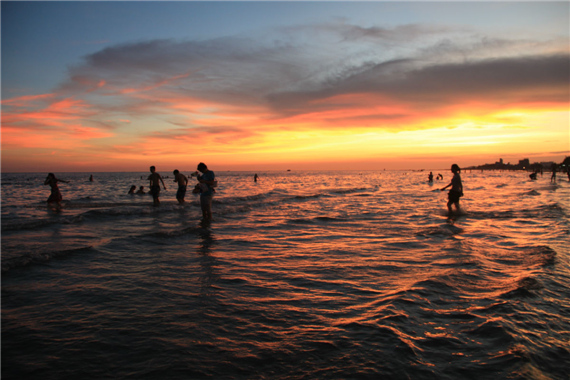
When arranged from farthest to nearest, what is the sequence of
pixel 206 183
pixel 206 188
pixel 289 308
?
1. pixel 206 188
2. pixel 206 183
3. pixel 289 308

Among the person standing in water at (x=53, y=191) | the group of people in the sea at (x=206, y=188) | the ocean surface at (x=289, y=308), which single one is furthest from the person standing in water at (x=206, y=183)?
the person standing in water at (x=53, y=191)

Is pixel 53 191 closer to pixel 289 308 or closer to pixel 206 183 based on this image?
pixel 206 183

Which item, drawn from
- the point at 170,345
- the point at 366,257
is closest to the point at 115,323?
the point at 170,345

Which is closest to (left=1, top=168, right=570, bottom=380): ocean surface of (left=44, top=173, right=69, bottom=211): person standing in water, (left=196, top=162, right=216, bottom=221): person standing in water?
(left=196, top=162, right=216, bottom=221): person standing in water

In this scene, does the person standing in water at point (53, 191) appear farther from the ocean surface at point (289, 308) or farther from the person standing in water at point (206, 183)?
the person standing in water at point (206, 183)

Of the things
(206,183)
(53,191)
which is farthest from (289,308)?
(53,191)

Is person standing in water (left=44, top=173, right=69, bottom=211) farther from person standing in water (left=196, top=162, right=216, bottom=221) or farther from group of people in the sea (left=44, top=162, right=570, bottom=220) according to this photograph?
person standing in water (left=196, top=162, right=216, bottom=221)

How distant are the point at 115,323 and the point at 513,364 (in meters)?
5.16

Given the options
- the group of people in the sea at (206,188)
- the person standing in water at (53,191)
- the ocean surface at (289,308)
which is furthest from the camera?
the person standing in water at (53,191)

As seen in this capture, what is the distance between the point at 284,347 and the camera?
152 inches

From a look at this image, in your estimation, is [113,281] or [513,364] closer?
[513,364]

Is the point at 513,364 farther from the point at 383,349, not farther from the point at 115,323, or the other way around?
the point at 115,323

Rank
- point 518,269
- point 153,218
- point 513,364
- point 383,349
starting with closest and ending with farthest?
point 513,364 < point 383,349 < point 518,269 < point 153,218

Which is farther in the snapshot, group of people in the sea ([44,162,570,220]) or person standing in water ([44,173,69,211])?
person standing in water ([44,173,69,211])
